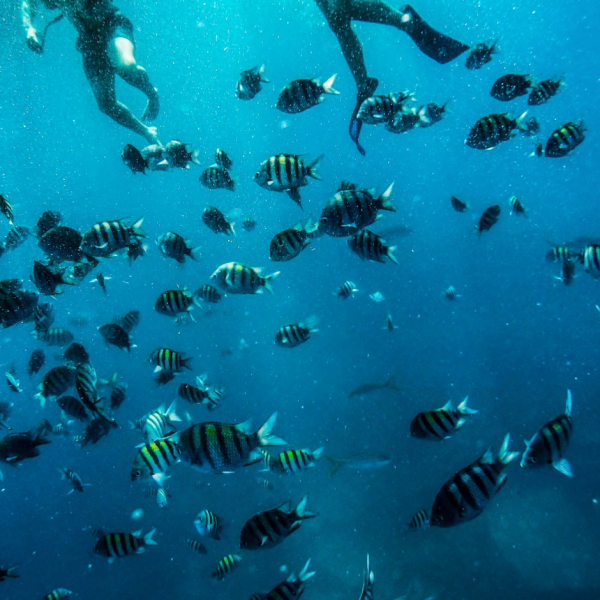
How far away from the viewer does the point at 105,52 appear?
866 cm

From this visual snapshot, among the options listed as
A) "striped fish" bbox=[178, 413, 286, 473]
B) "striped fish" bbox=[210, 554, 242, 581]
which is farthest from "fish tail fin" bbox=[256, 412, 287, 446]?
"striped fish" bbox=[210, 554, 242, 581]

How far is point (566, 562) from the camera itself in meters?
10.8

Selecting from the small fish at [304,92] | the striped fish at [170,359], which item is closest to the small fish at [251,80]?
the small fish at [304,92]

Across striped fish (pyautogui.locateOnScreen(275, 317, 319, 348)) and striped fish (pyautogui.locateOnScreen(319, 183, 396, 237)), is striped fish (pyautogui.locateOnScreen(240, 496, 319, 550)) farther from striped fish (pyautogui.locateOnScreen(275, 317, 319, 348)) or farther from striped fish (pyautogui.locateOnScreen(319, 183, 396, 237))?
striped fish (pyautogui.locateOnScreen(319, 183, 396, 237))

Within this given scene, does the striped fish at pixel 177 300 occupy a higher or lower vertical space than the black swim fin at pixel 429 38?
lower

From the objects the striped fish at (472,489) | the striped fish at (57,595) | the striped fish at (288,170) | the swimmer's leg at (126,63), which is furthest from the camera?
the swimmer's leg at (126,63)

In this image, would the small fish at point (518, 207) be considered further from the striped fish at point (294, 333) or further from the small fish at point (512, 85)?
the striped fish at point (294, 333)

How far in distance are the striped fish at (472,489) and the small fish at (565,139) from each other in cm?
393

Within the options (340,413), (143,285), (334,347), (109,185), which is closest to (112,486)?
(340,413)

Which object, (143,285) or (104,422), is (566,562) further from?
(143,285)

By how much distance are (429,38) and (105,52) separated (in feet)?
21.1

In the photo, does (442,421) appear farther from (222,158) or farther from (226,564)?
(222,158)

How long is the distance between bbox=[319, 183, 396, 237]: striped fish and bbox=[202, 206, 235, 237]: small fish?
2.52 meters

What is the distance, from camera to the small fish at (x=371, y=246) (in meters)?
3.92
